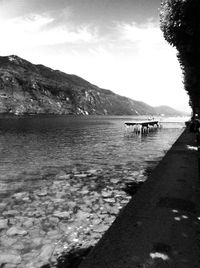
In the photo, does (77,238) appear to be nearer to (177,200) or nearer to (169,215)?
(169,215)

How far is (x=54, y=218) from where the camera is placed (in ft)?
26.3

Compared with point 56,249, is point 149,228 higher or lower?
higher

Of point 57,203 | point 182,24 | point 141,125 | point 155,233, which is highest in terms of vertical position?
point 182,24

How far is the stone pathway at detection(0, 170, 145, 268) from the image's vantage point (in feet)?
19.8

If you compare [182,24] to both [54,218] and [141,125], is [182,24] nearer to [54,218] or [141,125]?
[54,218]

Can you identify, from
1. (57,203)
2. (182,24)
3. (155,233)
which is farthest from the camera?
(182,24)

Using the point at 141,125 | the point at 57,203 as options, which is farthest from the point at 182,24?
the point at 141,125

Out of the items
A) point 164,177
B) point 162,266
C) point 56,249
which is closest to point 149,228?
point 162,266

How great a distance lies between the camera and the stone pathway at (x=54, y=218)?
602 cm

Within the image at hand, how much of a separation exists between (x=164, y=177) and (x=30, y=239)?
6739 mm

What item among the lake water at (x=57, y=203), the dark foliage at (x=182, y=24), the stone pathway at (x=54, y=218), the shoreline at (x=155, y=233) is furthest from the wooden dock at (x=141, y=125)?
the shoreline at (x=155, y=233)

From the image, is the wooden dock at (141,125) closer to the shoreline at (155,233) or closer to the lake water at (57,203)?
the lake water at (57,203)

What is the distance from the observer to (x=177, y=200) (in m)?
8.27

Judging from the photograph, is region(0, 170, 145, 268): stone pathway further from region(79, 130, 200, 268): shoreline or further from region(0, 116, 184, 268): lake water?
region(79, 130, 200, 268): shoreline
